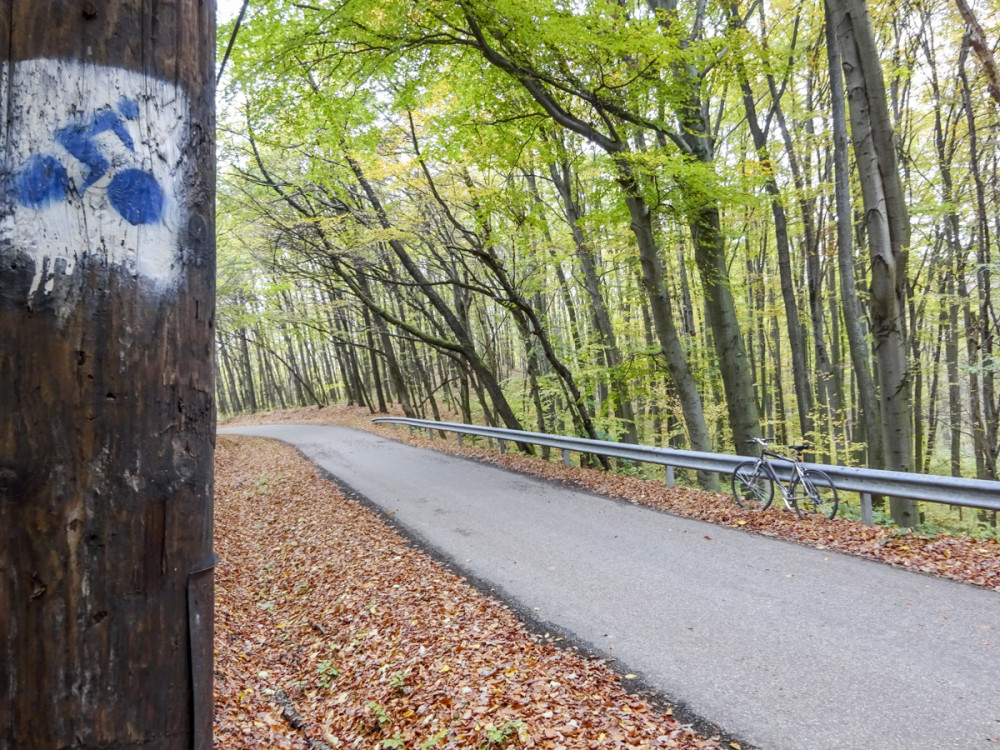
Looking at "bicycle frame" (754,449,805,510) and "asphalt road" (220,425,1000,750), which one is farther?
"bicycle frame" (754,449,805,510)

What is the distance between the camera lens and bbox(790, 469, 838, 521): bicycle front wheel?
281 inches

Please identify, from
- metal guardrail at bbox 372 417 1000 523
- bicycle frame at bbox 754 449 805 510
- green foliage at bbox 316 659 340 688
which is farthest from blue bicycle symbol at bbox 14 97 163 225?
bicycle frame at bbox 754 449 805 510

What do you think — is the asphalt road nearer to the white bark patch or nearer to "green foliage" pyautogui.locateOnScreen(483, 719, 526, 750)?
"green foliage" pyautogui.locateOnScreen(483, 719, 526, 750)

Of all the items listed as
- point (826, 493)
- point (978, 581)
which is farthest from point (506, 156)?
point (978, 581)

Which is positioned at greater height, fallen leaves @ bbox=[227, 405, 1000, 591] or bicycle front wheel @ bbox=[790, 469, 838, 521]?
bicycle front wheel @ bbox=[790, 469, 838, 521]

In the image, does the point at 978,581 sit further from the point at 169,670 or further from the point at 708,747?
the point at 169,670

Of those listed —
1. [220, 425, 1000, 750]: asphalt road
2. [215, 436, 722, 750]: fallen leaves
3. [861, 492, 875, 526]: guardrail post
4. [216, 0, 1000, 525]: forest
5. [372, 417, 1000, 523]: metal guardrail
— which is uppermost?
[216, 0, 1000, 525]: forest

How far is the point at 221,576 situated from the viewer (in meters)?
7.18

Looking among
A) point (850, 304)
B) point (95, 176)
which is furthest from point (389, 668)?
point (850, 304)

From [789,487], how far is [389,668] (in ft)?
18.6

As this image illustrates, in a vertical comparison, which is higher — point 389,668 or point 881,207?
point 881,207

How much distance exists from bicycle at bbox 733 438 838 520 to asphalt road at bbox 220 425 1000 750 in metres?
1.08

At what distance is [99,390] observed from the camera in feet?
3.13

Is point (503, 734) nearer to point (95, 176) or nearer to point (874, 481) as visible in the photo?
point (95, 176)
